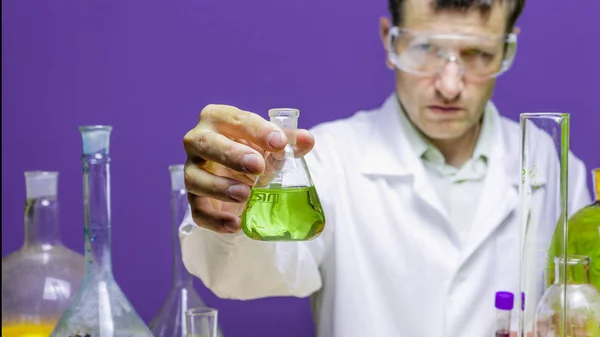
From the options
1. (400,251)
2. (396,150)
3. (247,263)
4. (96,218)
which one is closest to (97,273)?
(96,218)

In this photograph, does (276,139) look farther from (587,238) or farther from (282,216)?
(587,238)

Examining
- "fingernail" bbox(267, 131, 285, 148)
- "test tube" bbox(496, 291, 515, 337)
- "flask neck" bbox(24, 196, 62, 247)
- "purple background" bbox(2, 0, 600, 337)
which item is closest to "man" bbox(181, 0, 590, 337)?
"purple background" bbox(2, 0, 600, 337)

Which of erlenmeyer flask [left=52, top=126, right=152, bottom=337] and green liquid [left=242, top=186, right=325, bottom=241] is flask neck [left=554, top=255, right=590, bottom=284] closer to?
green liquid [left=242, top=186, right=325, bottom=241]

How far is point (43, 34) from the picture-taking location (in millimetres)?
2182

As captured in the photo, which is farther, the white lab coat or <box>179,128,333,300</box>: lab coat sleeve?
the white lab coat

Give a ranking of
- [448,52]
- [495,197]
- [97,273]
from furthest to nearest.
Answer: [495,197] → [448,52] → [97,273]

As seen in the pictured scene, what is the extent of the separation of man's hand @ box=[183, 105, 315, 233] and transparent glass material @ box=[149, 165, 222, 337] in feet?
0.24

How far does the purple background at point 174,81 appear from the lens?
215cm

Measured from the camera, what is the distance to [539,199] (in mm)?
943

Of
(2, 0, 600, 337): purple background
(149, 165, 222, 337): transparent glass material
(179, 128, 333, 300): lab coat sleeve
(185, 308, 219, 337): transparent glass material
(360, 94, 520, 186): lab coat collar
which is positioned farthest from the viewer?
(2, 0, 600, 337): purple background

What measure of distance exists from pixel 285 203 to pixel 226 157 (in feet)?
0.64

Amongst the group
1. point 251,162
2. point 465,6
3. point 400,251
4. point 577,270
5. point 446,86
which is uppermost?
point 465,6

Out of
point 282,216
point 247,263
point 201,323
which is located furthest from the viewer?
point 247,263

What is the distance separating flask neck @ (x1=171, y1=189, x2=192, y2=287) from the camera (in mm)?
1234
